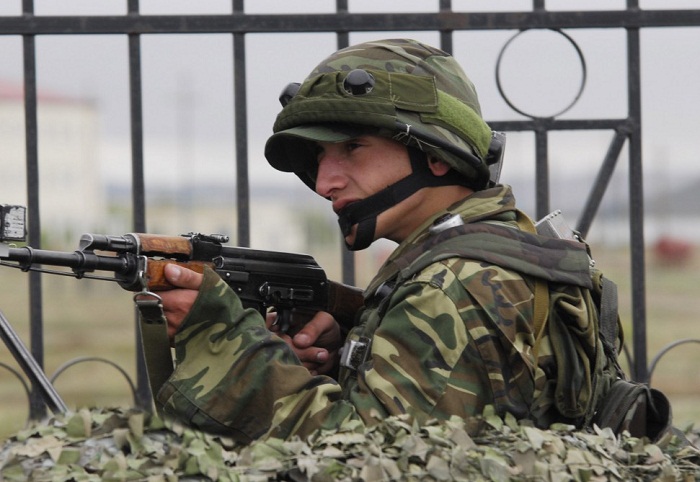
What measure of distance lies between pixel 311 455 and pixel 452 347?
54cm

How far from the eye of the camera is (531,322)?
2.44 metres

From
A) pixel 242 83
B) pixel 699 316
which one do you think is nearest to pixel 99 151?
pixel 699 316

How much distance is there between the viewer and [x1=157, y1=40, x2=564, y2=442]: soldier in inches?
92.4

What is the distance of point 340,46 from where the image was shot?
11.9 feet

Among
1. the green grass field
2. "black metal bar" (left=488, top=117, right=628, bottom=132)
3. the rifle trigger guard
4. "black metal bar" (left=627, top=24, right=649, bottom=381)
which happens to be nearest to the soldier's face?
the rifle trigger guard

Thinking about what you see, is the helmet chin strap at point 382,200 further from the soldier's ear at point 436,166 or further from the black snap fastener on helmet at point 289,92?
the black snap fastener on helmet at point 289,92

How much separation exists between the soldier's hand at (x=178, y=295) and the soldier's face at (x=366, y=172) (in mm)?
409

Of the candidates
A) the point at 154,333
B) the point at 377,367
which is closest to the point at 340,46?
the point at 154,333

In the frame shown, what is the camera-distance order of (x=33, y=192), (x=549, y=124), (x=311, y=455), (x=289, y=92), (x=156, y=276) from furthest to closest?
(x=549, y=124), (x=33, y=192), (x=289, y=92), (x=156, y=276), (x=311, y=455)

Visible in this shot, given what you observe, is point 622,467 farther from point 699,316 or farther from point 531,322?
point 699,316

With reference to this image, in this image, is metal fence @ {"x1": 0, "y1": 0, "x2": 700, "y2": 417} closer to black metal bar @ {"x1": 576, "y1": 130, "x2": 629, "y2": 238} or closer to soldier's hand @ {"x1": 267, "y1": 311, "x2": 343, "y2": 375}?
black metal bar @ {"x1": 576, "y1": 130, "x2": 629, "y2": 238}

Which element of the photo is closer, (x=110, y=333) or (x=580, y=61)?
(x=580, y=61)

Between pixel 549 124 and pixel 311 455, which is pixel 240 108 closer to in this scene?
pixel 549 124

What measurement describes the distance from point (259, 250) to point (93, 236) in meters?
0.50
